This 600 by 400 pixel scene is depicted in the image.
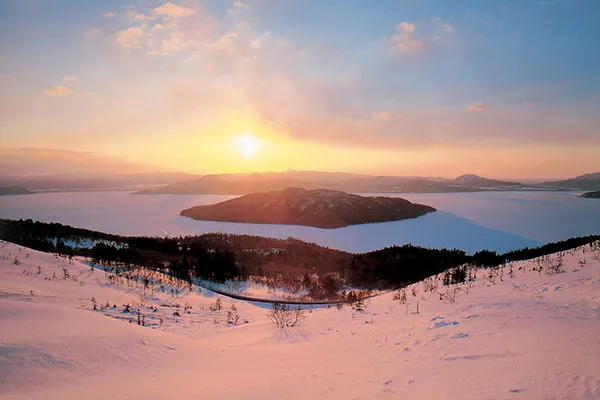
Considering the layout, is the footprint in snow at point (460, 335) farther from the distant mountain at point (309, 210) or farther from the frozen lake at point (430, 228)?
the distant mountain at point (309, 210)

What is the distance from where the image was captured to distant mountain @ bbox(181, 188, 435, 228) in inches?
4220

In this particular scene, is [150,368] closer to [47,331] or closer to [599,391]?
[47,331]

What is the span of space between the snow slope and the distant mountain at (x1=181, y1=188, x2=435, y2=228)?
91410 millimetres

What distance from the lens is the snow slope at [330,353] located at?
473cm

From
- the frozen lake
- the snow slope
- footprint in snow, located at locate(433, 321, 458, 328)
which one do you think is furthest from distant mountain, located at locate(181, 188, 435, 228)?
footprint in snow, located at locate(433, 321, 458, 328)

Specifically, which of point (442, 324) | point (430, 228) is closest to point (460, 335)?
point (442, 324)

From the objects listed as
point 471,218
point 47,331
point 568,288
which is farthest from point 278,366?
point 471,218

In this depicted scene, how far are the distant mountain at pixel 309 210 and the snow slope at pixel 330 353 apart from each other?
300 feet

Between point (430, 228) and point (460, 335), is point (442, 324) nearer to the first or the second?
point (460, 335)

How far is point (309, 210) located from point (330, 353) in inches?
4088

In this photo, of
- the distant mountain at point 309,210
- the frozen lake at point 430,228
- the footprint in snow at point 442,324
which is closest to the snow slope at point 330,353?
the footprint in snow at point 442,324

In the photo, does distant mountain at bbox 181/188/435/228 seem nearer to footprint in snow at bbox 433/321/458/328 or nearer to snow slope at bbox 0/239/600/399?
snow slope at bbox 0/239/600/399

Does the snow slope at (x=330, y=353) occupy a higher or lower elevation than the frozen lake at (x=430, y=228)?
higher

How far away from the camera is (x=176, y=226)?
88.4 m
